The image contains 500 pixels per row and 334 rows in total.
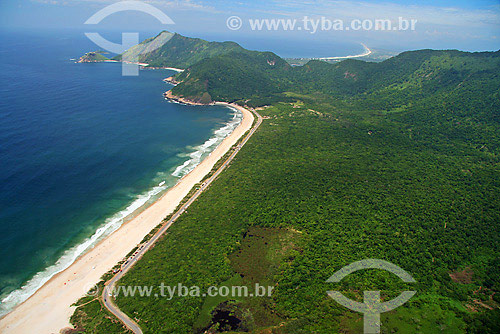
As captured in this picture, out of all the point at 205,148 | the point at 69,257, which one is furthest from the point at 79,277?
the point at 205,148

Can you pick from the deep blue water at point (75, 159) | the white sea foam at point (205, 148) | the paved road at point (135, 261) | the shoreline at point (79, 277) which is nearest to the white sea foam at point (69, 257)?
the deep blue water at point (75, 159)

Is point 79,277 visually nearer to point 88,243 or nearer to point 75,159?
point 88,243

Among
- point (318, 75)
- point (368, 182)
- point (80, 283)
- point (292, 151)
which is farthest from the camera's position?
point (318, 75)

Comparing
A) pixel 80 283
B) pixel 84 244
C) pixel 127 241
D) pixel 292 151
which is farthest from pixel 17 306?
pixel 292 151

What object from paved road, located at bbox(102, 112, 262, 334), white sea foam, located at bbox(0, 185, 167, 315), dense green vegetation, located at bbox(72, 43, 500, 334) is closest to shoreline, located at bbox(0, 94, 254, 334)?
white sea foam, located at bbox(0, 185, 167, 315)

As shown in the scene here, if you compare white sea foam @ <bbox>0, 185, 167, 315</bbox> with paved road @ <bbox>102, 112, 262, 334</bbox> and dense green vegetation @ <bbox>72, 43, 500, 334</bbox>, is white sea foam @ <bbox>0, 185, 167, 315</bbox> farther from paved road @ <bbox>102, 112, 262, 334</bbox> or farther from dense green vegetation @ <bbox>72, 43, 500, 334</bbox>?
dense green vegetation @ <bbox>72, 43, 500, 334</bbox>

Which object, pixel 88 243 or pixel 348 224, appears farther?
pixel 348 224

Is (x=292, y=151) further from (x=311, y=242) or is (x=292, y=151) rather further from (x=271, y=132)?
(x=311, y=242)
